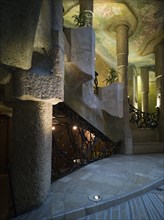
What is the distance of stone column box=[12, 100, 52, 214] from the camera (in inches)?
118

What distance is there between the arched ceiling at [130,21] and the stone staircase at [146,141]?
4516 mm

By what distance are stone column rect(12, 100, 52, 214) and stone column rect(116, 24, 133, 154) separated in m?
5.19

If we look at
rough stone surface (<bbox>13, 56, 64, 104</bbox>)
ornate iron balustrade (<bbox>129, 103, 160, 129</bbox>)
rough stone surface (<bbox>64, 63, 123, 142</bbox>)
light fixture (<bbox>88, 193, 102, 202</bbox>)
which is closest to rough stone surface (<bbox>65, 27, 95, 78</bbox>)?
rough stone surface (<bbox>64, 63, 123, 142</bbox>)

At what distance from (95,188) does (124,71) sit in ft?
19.4

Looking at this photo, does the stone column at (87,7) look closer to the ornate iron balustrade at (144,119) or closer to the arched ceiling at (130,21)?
the arched ceiling at (130,21)

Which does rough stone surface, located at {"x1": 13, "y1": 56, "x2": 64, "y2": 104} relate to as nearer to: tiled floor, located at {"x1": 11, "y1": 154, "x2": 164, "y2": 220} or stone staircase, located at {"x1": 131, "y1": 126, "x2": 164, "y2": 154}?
tiled floor, located at {"x1": 11, "y1": 154, "x2": 164, "y2": 220}

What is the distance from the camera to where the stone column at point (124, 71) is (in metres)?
7.86

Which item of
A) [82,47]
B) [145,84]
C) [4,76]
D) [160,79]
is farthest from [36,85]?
[145,84]

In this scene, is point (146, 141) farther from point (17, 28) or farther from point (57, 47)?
point (17, 28)

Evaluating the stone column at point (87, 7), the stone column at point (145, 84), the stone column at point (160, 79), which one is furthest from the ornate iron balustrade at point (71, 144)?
the stone column at point (145, 84)

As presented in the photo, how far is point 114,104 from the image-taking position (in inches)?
274

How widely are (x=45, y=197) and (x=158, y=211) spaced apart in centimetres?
178

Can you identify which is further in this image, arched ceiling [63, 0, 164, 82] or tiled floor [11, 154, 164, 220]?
arched ceiling [63, 0, 164, 82]

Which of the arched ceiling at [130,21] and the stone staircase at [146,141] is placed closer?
the arched ceiling at [130,21]
